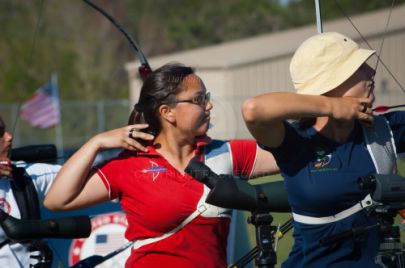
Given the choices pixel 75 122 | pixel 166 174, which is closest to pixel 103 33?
pixel 75 122

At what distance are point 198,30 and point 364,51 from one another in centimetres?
4023

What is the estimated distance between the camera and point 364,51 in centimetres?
363

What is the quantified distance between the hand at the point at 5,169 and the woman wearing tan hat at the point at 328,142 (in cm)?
169

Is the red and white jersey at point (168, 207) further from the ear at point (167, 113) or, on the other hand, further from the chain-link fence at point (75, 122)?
the chain-link fence at point (75, 122)

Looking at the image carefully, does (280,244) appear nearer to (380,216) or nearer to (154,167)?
Result: (154,167)

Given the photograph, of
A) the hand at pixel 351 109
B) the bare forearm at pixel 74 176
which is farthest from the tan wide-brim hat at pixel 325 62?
the bare forearm at pixel 74 176

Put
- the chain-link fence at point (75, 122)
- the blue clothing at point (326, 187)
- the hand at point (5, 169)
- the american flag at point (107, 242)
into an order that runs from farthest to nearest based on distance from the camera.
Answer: the chain-link fence at point (75, 122)
the american flag at point (107, 242)
the hand at point (5, 169)
the blue clothing at point (326, 187)

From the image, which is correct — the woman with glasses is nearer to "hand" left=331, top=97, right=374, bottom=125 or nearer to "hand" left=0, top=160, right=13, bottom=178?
"hand" left=0, top=160, right=13, bottom=178

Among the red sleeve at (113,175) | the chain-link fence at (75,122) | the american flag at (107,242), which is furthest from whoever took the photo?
the chain-link fence at (75,122)

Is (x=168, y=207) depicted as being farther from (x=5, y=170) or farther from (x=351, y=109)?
(x=5, y=170)

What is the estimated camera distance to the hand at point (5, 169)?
486cm

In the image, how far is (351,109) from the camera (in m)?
3.47

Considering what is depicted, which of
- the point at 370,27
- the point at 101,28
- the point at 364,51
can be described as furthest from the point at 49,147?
the point at 101,28

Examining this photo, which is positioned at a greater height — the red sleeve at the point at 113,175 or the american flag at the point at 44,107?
the red sleeve at the point at 113,175
